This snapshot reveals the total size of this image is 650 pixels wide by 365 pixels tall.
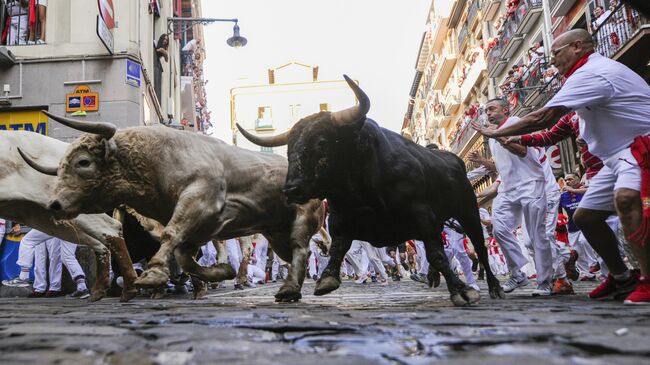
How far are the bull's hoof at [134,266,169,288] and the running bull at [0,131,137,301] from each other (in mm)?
2185

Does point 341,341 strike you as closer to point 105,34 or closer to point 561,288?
point 561,288

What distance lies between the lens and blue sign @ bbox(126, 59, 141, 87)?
14742 millimetres

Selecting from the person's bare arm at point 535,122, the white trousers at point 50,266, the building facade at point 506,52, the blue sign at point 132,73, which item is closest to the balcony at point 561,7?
the building facade at point 506,52

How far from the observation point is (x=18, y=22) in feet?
49.6

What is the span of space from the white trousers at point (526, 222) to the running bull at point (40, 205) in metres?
4.34

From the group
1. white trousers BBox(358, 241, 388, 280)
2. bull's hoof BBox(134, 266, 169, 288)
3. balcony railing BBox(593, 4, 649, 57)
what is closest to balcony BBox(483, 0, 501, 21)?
balcony railing BBox(593, 4, 649, 57)

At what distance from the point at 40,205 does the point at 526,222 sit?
5471 mm

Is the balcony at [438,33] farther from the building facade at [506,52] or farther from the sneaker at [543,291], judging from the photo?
the sneaker at [543,291]

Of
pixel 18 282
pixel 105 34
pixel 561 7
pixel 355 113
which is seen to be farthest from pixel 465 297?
pixel 561 7

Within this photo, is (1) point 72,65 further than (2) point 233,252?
No

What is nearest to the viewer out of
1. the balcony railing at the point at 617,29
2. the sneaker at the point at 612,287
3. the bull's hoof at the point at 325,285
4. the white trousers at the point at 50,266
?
the bull's hoof at the point at 325,285

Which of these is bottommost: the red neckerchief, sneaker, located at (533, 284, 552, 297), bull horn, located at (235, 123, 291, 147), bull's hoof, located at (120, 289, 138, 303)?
sneaker, located at (533, 284, 552, 297)

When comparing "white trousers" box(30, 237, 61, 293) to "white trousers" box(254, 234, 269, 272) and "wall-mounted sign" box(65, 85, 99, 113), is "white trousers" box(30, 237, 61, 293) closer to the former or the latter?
"wall-mounted sign" box(65, 85, 99, 113)

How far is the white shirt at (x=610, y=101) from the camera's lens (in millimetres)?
4633
